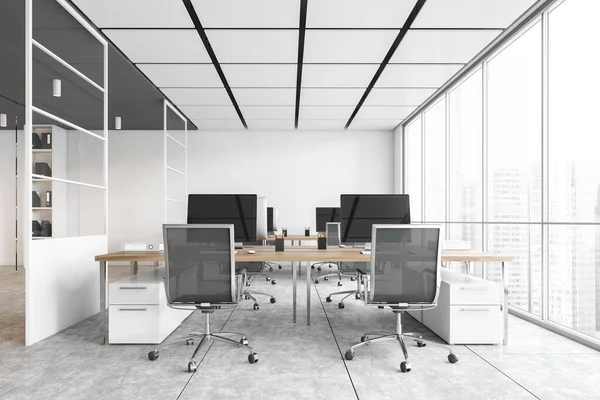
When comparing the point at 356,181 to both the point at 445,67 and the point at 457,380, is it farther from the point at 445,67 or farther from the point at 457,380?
the point at 457,380

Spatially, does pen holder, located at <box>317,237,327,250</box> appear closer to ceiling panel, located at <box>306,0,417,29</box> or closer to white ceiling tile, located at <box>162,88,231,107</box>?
ceiling panel, located at <box>306,0,417,29</box>

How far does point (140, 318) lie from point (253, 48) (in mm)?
3104

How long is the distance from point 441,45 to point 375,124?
4295 mm

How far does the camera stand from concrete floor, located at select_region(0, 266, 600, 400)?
8.70ft

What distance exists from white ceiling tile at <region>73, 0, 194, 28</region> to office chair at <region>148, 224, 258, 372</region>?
209 cm

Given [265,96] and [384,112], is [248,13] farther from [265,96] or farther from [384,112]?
[384,112]

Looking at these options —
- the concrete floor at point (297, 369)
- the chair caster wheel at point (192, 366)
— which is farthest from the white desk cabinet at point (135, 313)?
the chair caster wheel at point (192, 366)

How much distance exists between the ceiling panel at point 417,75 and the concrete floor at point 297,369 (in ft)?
10.7

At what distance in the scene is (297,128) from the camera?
9.45 meters

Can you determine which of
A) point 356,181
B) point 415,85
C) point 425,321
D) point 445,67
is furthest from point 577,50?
point 356,181

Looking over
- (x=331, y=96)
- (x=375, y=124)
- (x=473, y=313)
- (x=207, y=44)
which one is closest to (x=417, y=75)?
(x=331, y=96)

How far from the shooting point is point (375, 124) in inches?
356

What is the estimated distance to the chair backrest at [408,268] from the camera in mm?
3137

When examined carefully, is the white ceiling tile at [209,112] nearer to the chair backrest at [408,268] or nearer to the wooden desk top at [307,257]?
the wooden desk top at [307,257]
